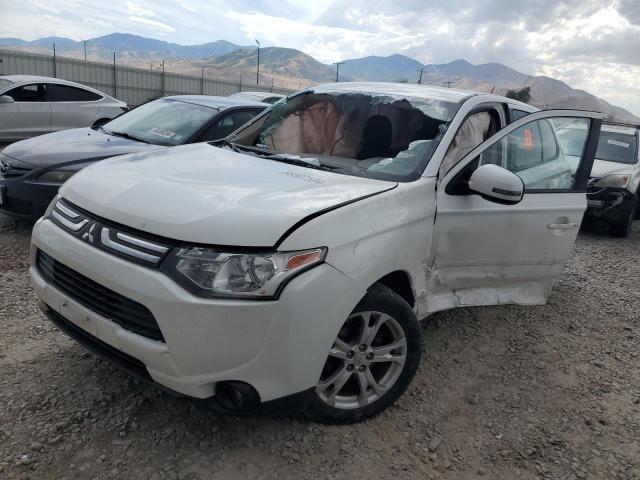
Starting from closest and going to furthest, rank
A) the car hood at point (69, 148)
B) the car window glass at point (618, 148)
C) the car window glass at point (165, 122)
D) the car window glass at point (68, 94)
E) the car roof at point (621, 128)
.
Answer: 1. the car hood at point (69, 148)
2. the car window glass at point (165, 122)
3. the car window glass at point (618, 148)
4. the car roof at point (621, 128)
5. the car window glass at point (68, 94)

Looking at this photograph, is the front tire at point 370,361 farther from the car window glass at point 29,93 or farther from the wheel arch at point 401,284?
the car window glass at point 29,93

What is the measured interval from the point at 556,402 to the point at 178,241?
2.45 metres

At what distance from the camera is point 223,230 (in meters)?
2.07

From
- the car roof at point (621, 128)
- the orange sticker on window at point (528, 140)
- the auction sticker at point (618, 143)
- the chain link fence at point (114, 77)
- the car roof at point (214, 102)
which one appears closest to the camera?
the orange sticker on window at point (528, 140)

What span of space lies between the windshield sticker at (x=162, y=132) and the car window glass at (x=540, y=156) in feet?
11.4

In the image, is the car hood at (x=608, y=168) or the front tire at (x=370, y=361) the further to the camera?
the car hood at (x=608, y=168)

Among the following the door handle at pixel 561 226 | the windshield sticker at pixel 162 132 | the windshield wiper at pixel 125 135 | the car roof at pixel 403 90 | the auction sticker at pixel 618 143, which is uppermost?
the car roof at pixel 403 90

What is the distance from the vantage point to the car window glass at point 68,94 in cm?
982

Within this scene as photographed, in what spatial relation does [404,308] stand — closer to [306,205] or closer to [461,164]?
[306,205]

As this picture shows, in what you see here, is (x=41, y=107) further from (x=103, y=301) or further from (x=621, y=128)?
(x=621, y=128)

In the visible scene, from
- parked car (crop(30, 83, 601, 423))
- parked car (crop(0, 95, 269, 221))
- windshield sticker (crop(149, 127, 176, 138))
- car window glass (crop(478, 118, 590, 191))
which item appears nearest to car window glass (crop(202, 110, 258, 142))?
parked car (crop(0, 95, 269, 221))

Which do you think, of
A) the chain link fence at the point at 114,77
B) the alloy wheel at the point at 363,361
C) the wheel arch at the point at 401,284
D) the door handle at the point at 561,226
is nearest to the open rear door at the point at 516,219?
the door handle at the point at 561,226

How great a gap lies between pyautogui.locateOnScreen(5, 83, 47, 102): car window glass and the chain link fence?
1407 centimetres

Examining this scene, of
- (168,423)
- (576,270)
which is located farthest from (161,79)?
(168,423)
